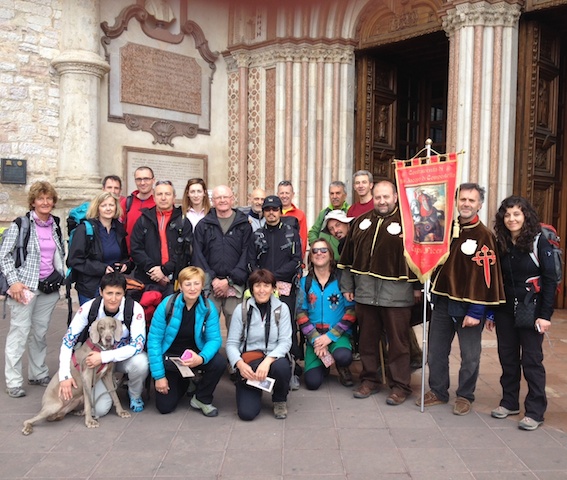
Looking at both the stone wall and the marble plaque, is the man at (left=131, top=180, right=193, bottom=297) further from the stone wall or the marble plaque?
the marble plaque

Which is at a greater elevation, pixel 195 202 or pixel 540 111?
pixel 540 111

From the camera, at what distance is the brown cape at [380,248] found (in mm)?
4656

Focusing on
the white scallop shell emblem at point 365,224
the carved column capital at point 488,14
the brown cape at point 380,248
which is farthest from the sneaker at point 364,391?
the carved column capital at point 488,14

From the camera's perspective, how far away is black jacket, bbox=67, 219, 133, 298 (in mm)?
4758

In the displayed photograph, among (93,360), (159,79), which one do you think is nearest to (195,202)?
(93,360)

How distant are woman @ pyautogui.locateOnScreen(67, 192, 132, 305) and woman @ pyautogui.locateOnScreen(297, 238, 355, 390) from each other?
161cm

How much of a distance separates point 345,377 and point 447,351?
102 centimetres

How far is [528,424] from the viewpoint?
13.4 ft

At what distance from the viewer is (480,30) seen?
8117 mm

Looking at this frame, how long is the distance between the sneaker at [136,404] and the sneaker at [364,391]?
1740mm

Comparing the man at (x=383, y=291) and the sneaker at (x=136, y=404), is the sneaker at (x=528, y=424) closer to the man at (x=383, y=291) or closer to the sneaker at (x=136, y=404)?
the man at (x=383, y=291)

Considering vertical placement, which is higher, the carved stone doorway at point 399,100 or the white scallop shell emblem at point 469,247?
the carved stone doorway at point 399,100

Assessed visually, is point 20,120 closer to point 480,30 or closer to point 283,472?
point 480,30

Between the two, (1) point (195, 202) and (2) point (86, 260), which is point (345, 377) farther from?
(2) point (86, 260)
